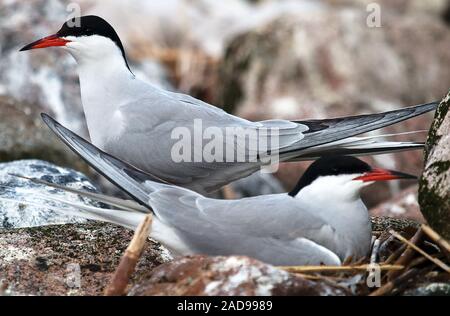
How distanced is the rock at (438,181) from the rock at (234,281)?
26.8 inches

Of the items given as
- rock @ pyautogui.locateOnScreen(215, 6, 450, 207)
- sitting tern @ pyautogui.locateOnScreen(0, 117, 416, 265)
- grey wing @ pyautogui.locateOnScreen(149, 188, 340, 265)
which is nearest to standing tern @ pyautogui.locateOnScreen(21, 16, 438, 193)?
sitting tern @ pyautogui.locateOnScreen(0, 117, 416, 265)

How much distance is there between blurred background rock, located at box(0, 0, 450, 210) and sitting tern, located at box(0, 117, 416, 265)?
4.10m

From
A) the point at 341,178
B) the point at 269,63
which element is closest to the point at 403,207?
the point at 341,178

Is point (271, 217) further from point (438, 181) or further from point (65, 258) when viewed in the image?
point (65, 258)

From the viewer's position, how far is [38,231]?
5523 millimetres

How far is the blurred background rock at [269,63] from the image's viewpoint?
1039 centimetres

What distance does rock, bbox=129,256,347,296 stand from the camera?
4.31 m

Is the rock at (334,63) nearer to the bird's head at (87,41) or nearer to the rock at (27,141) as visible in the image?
the rock at (27,141)

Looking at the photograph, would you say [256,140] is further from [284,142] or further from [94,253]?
[94,253]

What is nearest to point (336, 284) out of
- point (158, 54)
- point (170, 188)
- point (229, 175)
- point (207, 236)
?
point (207, 236)

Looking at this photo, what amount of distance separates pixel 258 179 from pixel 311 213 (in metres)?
4.79

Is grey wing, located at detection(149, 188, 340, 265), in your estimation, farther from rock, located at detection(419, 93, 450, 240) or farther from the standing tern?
the standing tern

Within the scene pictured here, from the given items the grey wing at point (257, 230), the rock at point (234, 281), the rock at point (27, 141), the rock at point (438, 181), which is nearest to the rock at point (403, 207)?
the rock at point (27, 141)
